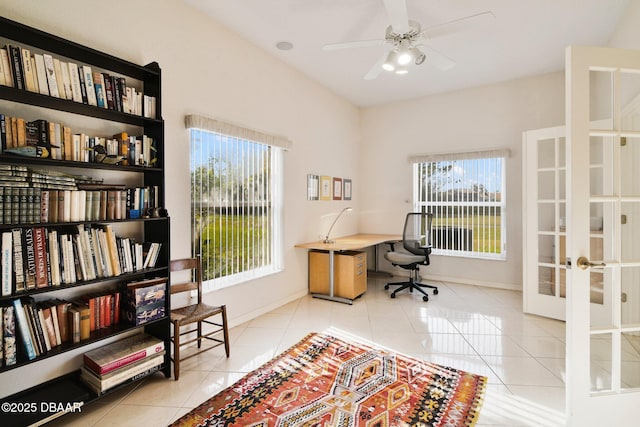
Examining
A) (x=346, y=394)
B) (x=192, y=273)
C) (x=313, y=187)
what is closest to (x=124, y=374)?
(x=192, y=273)

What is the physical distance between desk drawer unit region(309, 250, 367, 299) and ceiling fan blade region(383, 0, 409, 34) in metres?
2.49

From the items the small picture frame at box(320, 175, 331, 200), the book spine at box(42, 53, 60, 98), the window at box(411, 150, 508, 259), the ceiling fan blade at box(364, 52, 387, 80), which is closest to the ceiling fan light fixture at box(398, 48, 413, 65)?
the ceiling fan blade at box(364, 52, 387, 80)

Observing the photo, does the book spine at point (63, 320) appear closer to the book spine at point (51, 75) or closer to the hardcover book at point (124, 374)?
the hardcover book at point (124, 374)

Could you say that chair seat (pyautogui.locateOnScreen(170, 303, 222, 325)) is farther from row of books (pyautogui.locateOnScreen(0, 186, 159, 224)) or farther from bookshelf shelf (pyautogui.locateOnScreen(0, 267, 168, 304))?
row of books (pyautogui.locateOnScreen(0, 186, 159, 224))

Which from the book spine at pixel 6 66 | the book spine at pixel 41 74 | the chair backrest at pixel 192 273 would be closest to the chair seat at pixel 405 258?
the chair backrest at pixel 192 273

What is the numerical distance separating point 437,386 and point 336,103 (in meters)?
4.10

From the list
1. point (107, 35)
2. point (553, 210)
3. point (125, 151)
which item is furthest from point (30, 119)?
point (553, 210)

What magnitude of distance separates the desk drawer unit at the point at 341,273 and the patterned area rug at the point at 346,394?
1382mm

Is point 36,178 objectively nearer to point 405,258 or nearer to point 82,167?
point 82,167

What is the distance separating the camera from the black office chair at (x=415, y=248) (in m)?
4.02

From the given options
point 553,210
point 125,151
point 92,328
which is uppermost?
point 125,151

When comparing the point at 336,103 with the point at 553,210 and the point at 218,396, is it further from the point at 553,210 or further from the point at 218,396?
the point at 218,396

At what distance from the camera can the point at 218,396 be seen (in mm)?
1921

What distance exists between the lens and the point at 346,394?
1.94m
